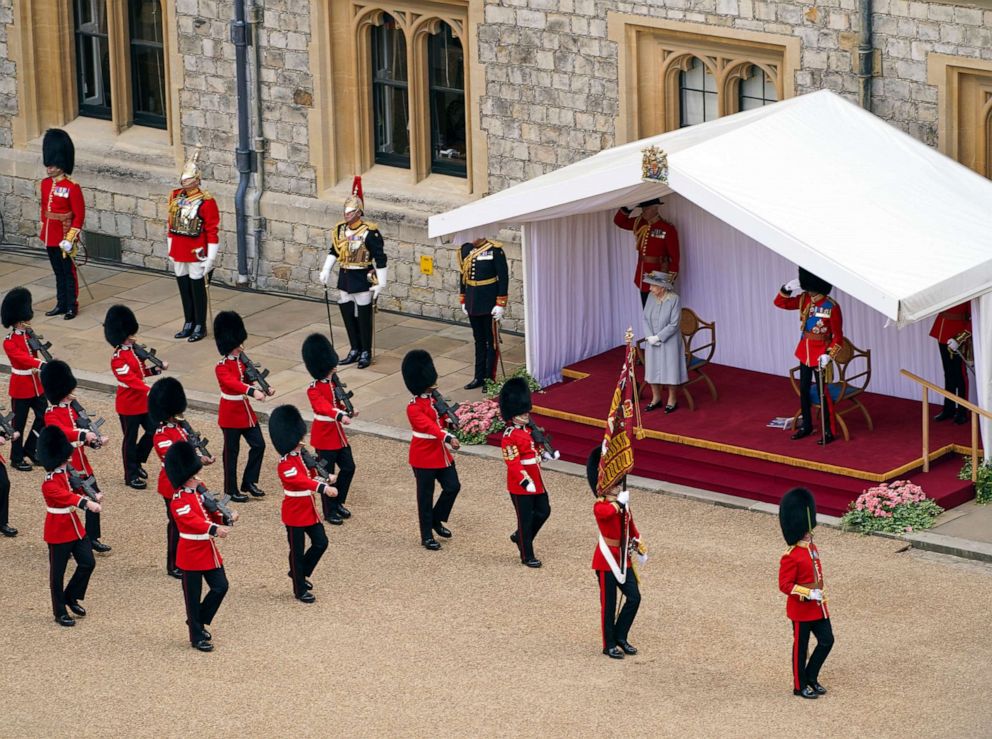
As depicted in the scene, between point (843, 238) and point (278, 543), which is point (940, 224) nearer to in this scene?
point (843, 238)

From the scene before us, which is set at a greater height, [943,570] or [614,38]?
[614,38]

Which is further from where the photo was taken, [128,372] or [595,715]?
[128,372]

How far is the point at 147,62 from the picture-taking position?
2312 cm

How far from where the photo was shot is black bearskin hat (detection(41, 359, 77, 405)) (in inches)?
607

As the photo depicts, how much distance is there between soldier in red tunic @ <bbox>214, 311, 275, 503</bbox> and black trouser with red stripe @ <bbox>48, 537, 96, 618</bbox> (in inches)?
90.0

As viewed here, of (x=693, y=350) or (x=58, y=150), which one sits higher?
(x=58, y=150)

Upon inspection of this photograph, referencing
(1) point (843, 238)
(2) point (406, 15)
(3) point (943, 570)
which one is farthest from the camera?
(2) point (406, 15)

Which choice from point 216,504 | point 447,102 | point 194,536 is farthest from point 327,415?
point 447,102

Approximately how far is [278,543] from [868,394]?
204 inches

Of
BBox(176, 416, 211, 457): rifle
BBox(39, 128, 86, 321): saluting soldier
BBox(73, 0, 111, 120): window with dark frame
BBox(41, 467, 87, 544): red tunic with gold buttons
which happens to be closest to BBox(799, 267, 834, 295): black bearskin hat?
BBox(176, 416, 211, 457): rifle

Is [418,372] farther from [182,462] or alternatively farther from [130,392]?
[130,392]

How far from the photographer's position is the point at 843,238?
1608 cm

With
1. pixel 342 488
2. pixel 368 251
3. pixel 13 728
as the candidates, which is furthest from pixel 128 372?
pixel 13 728

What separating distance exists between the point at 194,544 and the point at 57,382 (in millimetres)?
2244
